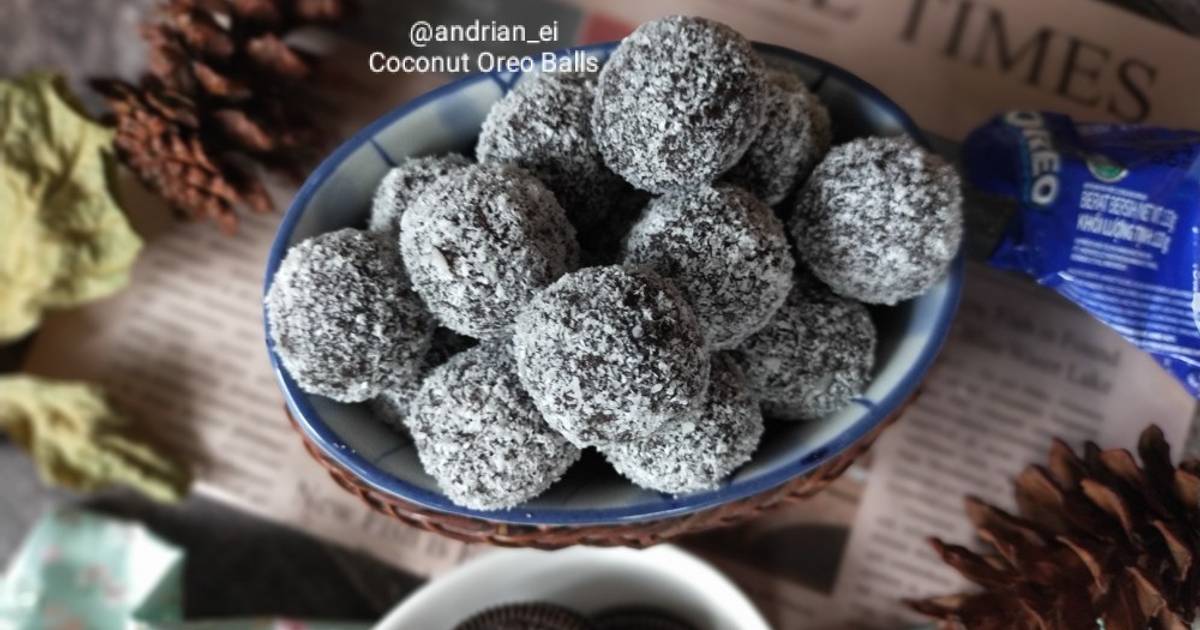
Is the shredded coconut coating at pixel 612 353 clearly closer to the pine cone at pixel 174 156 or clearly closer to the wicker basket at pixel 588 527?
the wicker basket at pixel 588 527

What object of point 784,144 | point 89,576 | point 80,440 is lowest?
point 89,576

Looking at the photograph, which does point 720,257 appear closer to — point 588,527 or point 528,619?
point 588,527

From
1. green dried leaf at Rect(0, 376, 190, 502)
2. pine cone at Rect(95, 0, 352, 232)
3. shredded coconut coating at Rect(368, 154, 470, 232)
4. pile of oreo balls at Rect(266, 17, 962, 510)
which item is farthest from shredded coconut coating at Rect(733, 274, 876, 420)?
green dried leaf at Rect(0, 376, 190, 502)

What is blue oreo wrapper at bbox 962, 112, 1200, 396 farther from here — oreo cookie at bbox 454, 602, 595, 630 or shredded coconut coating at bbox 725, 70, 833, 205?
oreo cookie at bbox 454, 602, 595, 630

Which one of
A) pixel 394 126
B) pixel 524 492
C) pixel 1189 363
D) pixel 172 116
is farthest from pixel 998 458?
pixel 172 116

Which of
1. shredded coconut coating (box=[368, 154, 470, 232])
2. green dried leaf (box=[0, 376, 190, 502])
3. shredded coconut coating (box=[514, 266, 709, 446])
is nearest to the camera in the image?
shredded coconut coating (box=[514, 266, 709, 446])

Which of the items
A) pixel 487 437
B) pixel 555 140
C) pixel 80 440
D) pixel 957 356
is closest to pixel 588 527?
pixel 487 437
